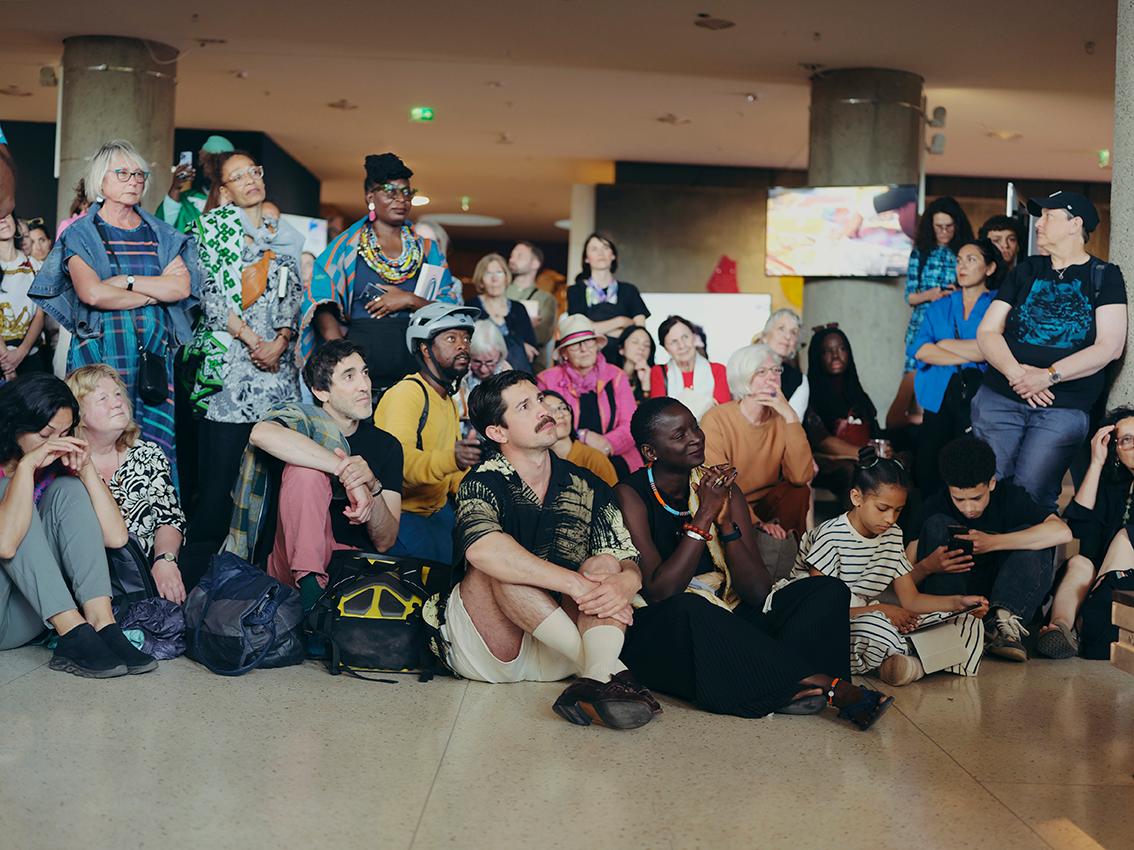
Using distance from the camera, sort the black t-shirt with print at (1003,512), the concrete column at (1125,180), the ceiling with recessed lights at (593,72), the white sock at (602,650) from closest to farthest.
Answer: the white sock at (602,650) < the black t-shirt with print at (1003,512) < the concrete column at (1125,180) < the ceiling with recessed lights at (593,72)

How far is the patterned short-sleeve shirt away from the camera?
3795 millimetres

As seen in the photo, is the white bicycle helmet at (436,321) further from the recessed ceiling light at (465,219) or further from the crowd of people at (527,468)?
the recessed ceiling light at (465,219)

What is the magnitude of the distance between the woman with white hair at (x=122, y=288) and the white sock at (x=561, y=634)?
1.96 m

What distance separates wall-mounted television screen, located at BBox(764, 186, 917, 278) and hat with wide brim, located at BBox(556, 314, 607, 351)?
156 inches

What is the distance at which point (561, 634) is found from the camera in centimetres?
360

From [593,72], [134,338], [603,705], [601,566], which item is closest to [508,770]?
[603,705]

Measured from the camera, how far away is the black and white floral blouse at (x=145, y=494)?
4.41 meters

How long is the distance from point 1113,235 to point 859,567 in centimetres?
179

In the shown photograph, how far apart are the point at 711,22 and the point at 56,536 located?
6054 millimetres

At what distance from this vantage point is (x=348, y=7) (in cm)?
845

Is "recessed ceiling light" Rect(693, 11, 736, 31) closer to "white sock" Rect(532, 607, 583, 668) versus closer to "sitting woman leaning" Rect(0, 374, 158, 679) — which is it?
"sitting woman leaning" Rect(0, 374, 158, 679)

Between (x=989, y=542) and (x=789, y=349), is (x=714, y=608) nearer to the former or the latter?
(x=989, y=542)

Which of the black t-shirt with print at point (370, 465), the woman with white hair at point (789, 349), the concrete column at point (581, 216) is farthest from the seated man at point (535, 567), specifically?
the concrete column at point (581, 216)

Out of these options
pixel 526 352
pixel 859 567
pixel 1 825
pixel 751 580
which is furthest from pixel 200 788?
pixel 526 352
